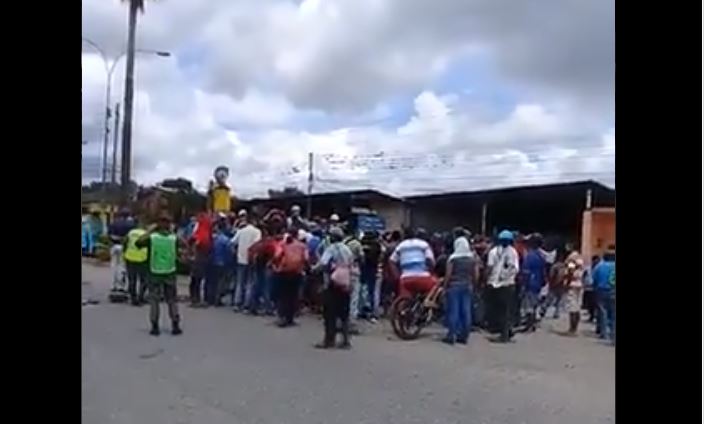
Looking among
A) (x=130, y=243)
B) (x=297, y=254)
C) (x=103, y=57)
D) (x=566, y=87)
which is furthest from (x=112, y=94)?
(x=566, y=87)

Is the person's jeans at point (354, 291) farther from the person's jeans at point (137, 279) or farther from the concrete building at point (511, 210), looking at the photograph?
the person's jeans at point (137, 279)

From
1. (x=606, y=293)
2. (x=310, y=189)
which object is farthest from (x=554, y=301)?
(x=310, y=189)

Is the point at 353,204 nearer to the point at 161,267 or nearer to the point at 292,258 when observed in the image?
the point at 292,258

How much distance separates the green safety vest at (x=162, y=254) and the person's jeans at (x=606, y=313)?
2.12 feet

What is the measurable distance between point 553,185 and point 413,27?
33 centimetres

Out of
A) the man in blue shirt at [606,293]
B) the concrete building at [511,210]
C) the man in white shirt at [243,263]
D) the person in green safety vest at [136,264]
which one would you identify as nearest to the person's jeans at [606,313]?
the man in blue shirt at [606,293]

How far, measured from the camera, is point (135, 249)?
1.22m

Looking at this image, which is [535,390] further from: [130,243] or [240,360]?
[130,243]

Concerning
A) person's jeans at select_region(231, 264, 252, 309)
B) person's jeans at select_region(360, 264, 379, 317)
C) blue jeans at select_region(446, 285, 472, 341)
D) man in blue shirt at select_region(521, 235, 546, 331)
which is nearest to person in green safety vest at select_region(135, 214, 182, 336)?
person's jeans at select_region(231, 264, 252, 309)

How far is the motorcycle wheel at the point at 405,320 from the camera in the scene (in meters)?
1.26

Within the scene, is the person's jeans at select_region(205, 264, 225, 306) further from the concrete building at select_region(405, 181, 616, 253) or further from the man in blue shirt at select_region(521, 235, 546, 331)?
the man in blue shirt at select_region(521, 235, 546, 331)

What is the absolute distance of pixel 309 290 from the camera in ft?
4.57

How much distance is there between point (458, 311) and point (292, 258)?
304 mm

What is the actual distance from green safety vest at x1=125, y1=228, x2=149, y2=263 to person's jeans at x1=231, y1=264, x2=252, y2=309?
6.2 inches
